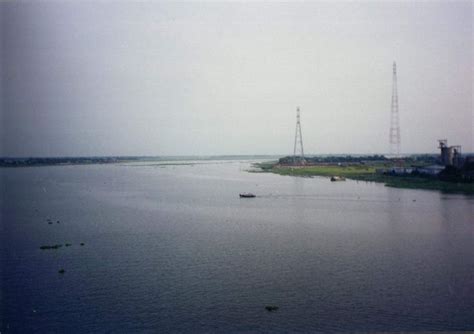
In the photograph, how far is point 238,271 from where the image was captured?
9.29 metres

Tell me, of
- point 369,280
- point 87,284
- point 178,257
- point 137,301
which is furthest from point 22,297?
point 369,280

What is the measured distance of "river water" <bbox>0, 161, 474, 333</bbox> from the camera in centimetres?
698

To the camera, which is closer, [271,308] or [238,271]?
[271,308]

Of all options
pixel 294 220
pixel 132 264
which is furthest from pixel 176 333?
pixel 294 220

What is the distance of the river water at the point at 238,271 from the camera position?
6980mm

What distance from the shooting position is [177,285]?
Result: 8414 mm

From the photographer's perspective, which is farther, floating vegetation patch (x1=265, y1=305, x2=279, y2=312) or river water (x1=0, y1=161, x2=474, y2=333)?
floating vegetation patch (x1=265, y1=305, x2=279, y2=312)

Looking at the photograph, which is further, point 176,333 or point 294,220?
point 294,220

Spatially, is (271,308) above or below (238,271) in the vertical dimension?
below

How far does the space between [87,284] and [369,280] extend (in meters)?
5.68

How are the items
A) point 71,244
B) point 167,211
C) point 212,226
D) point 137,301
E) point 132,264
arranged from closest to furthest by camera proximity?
point 137,301, point 132,264, point 71,244, point 212,226, point 167,211

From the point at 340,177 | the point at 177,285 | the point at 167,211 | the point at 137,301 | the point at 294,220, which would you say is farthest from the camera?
the point at 340,177

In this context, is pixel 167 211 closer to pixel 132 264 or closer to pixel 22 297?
pixel 132 264

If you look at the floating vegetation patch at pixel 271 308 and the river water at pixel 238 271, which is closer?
the river water at pixel 238 271
